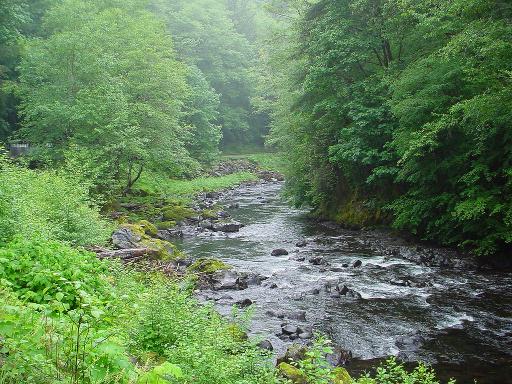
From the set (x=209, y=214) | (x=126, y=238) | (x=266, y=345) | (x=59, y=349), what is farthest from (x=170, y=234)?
(x=59, y=349)

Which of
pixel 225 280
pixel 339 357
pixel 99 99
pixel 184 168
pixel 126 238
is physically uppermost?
pixel 99 99

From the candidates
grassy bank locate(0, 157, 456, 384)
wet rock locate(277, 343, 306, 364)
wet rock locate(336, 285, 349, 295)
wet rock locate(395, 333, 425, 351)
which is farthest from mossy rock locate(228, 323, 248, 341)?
wet rock locate(336, 285, 349, 295)

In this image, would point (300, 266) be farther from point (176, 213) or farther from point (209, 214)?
point (176, 213)

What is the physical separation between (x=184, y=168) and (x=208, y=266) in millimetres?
18424

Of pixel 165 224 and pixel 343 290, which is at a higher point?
pixel 343 290

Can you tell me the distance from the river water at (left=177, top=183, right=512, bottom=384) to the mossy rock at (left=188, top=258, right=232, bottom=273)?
101cm

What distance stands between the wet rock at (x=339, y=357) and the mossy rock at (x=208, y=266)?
7.27 metres

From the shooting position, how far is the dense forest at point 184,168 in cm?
612

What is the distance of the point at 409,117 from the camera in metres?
18.6

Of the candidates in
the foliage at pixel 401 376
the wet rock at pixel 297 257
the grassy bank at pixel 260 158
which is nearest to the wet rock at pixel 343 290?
the wet rock at pixel 297 257

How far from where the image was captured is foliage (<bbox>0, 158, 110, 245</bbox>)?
31.0 feet

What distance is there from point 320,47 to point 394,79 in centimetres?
492

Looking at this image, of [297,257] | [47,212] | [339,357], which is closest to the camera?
[339,357]

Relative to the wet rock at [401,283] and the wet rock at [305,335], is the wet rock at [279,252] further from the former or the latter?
the wet rock at [305,335]
